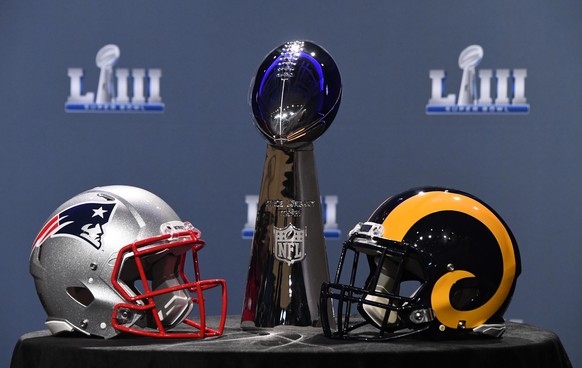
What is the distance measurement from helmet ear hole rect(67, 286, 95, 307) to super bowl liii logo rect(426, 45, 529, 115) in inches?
68.1

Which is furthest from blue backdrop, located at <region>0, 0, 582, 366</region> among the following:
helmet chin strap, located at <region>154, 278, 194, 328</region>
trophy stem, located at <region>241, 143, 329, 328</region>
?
helmet chin strap, located at <region>154, 278, 194, 328</region>

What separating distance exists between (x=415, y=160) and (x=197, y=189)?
0.81 m

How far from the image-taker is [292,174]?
253 centimetres

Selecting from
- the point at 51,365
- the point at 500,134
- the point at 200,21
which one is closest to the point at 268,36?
the point at 200,21

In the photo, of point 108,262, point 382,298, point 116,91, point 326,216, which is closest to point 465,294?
point 382,298

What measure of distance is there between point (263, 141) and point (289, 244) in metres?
1.22

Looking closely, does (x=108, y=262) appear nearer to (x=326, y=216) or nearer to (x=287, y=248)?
(x=287, y=248)

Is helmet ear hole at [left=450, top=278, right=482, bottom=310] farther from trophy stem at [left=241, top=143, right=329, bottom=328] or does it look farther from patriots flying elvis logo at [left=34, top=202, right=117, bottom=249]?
patriots flying elvis logo at [left=34, top=202, right=117, bottom=249]

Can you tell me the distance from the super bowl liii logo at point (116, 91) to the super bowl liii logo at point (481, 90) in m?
1.04

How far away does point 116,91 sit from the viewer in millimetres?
3695

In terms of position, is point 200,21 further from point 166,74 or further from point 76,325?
point 76,325

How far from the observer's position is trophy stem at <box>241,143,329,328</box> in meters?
2.48

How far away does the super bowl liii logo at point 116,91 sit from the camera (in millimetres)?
3680

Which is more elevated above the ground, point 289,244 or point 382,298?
point 289,244
